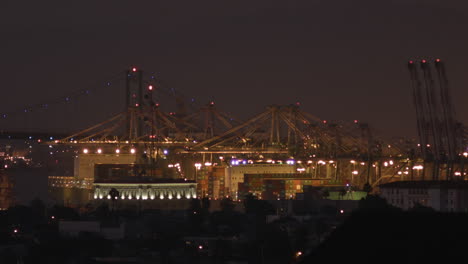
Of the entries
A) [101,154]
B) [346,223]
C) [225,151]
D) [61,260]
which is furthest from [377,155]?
[346,223]

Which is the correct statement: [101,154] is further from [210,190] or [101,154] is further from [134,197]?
[134,197]

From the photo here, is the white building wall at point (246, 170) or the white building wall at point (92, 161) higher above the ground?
the white building wall at point (92, 161)

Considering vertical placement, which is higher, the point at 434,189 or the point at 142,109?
the point at 142,109

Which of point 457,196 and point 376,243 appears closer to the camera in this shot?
point 376,243

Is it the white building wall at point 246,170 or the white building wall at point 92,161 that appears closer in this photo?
the white building wall at point 246,170

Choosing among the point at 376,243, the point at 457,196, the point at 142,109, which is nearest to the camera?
the point at 376,243

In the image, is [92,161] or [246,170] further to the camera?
[92,161]

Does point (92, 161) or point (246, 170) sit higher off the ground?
point (92, 161)

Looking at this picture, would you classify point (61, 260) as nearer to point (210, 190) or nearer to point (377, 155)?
point (377, 155)

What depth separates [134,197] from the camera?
102938mm

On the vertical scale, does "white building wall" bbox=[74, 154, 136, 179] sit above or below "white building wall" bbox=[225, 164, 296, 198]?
above

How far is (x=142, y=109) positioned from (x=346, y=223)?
111083 mm

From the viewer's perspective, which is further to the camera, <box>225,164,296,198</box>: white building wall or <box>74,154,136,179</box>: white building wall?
<box>74,154,136,179</box>: white building wall

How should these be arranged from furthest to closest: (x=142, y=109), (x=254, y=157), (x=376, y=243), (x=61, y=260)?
(x=254, y=157), (x=142, y=109), (x=61, y=260), (x=376, y=243)
